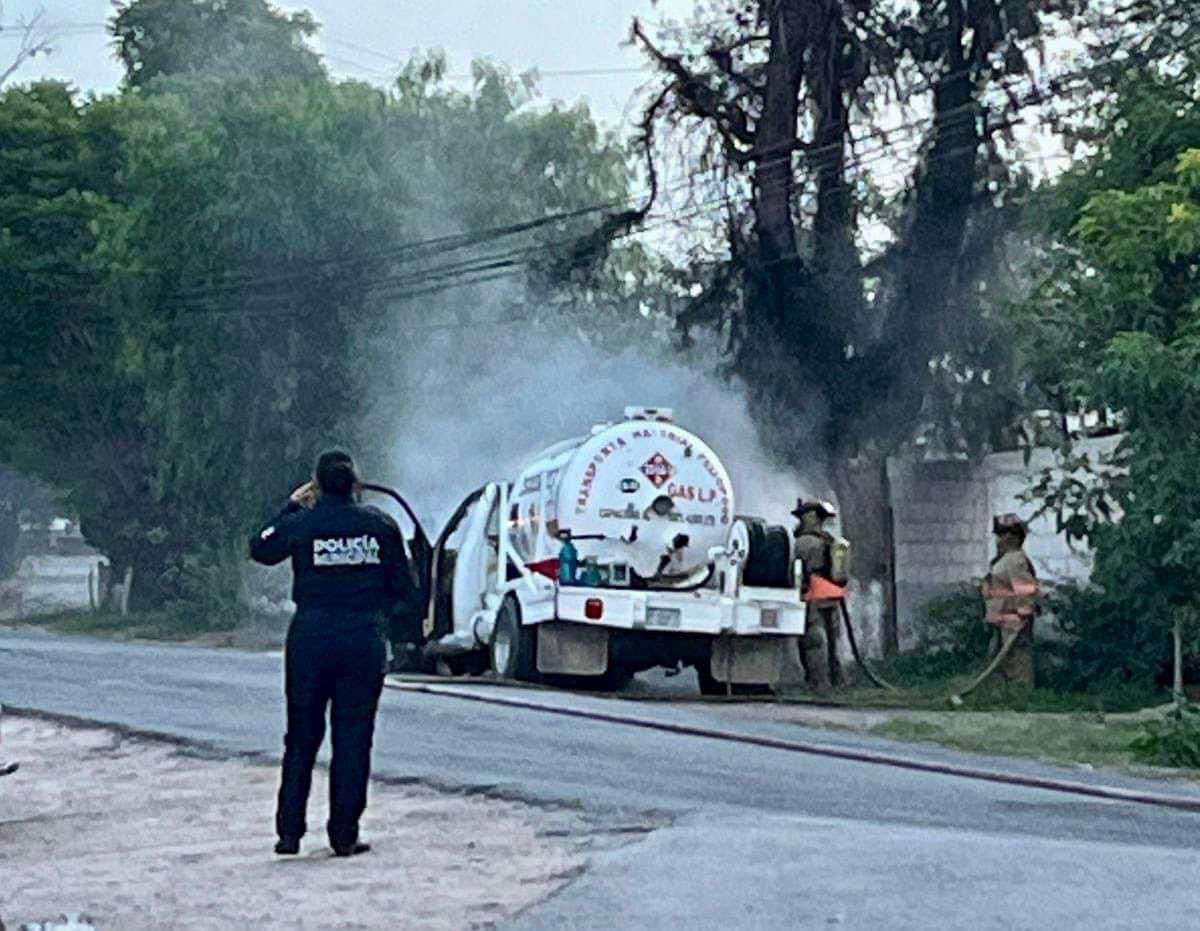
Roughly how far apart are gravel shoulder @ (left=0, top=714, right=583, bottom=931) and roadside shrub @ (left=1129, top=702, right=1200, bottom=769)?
5.53 metres

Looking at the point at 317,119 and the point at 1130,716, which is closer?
the point at 1130,716

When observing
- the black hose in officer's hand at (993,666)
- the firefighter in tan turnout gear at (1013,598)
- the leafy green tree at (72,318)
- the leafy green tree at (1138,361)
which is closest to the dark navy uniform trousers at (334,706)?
the leafy green tree at (1138,361)

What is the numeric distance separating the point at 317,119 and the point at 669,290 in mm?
13056

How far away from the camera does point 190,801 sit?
565 inches

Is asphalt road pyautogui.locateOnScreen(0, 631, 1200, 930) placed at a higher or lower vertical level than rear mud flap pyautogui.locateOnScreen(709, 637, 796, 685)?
lower

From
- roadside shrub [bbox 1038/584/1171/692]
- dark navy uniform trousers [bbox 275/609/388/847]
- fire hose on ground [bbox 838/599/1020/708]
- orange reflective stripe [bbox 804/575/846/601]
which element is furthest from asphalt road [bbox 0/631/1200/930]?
roadside shrub [bbox 1038/584/1171/692]

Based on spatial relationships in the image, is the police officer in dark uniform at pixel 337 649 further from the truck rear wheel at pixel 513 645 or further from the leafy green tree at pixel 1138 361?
the truck rear wheel at pixel 513 645

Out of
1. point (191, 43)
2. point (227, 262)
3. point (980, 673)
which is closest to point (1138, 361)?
point (980, 673)

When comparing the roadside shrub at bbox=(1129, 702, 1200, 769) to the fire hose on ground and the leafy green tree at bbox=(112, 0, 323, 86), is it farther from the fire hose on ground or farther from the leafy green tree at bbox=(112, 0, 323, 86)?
the leafy green tree at bbox=(112, 0, 323, 86)

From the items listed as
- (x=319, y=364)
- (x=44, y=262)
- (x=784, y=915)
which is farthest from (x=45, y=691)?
(x=44, y=262)

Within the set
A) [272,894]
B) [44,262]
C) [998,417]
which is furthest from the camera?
[44,262]

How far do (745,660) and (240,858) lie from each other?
43.5 feet

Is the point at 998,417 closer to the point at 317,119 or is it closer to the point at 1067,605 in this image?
the point at 1067,605

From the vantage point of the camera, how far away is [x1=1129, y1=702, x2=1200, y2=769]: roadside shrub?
17.2 meters
